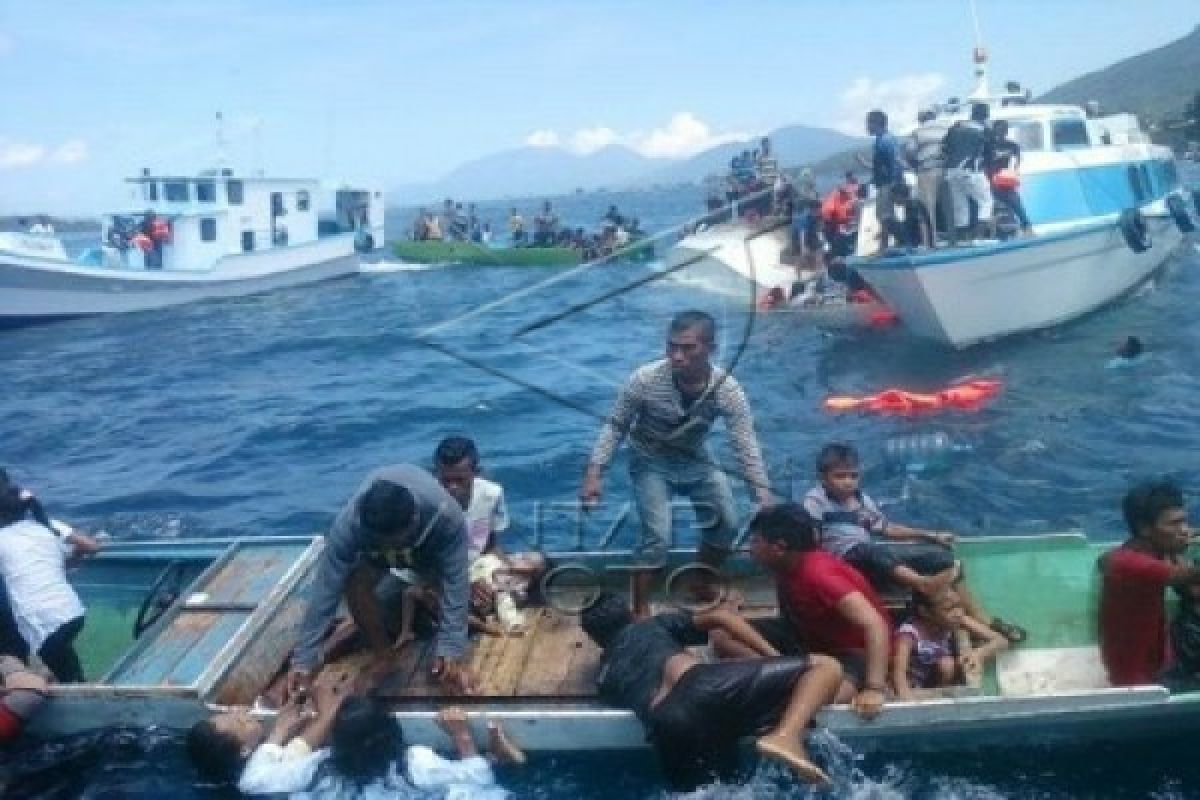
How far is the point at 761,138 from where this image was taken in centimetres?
3462

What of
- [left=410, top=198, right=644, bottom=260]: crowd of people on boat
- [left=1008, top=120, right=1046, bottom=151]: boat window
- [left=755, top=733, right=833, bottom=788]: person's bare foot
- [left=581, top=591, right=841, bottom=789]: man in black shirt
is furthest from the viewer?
[left=410, top=198, right=644, bottom=260]: crowd of people on boat

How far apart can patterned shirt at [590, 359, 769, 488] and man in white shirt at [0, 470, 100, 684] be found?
3844 millimetres

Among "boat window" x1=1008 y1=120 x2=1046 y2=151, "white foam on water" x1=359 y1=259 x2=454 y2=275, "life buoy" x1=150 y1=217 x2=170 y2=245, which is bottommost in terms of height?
"white foam on water" x1=359 y1=259 x2=454 y2=275

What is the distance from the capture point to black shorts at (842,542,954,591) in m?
6.99

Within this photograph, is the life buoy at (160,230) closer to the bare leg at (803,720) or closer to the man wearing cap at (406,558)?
the man wearing cap at (406,558)

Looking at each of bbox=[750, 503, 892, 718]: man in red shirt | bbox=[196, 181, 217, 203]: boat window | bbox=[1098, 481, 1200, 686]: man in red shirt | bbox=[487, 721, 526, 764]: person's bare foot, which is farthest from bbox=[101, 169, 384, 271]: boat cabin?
bbox=[1098, 481, 1200, 686]: man in red shirt

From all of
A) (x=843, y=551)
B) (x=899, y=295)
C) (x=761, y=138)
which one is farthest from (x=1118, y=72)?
(x=843, y=551)

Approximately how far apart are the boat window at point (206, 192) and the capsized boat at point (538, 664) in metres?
29.3

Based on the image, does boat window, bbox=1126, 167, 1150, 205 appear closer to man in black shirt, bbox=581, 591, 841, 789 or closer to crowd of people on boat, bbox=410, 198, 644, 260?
crowd of people on boat, bbox=410, 198, 644, 260

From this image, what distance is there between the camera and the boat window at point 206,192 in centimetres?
3594

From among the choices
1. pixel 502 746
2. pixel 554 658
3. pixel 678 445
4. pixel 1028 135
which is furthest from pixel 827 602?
pixel 1028 135

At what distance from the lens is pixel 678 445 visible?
7602mm

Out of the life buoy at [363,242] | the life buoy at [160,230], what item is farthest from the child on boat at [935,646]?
the life buoy at [363,242]

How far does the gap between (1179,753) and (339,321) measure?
27.9 meters
